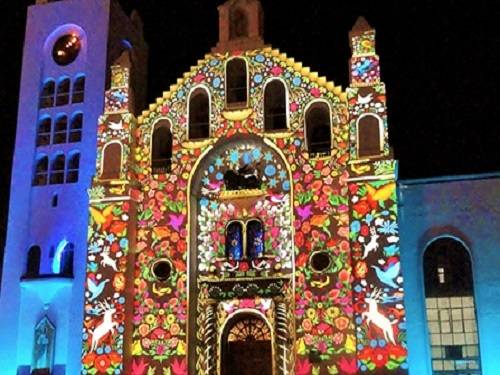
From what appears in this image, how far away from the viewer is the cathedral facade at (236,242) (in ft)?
78.2

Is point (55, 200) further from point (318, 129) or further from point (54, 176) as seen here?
point (318, 129)

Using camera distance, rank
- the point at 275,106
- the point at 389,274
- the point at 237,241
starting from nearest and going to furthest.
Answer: the point at 389,274 < the point at 237,241 < the point at 275,106

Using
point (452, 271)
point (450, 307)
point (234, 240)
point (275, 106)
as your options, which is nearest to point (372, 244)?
point (452, 271)

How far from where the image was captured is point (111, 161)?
88.0 feet

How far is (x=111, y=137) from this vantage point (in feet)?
88.7

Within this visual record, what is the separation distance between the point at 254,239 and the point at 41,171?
10318 millimetres

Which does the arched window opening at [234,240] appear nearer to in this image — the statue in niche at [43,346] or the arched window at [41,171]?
the statue in niche at [43,346]

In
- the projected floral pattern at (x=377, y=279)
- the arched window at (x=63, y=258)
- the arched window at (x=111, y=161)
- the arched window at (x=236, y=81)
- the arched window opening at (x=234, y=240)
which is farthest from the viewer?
the arched window at (x=63, y=258)

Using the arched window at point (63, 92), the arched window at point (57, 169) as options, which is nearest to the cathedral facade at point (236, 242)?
the arched window at point (57, 169)

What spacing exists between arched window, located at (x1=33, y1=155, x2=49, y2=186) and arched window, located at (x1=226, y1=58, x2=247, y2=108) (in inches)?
344

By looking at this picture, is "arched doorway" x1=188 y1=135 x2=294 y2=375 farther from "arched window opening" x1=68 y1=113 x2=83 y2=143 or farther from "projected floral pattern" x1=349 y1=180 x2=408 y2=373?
"arched window opening" x1=68 y1=113 x2=83 y2=143

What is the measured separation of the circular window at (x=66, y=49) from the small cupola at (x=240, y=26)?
7.59 meters

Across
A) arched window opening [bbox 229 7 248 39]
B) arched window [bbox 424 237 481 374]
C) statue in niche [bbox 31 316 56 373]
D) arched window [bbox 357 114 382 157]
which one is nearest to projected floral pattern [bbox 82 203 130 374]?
statue in niche [bbox 31 316 56 373]

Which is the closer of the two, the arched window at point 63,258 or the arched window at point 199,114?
the arched window at point 199,114
